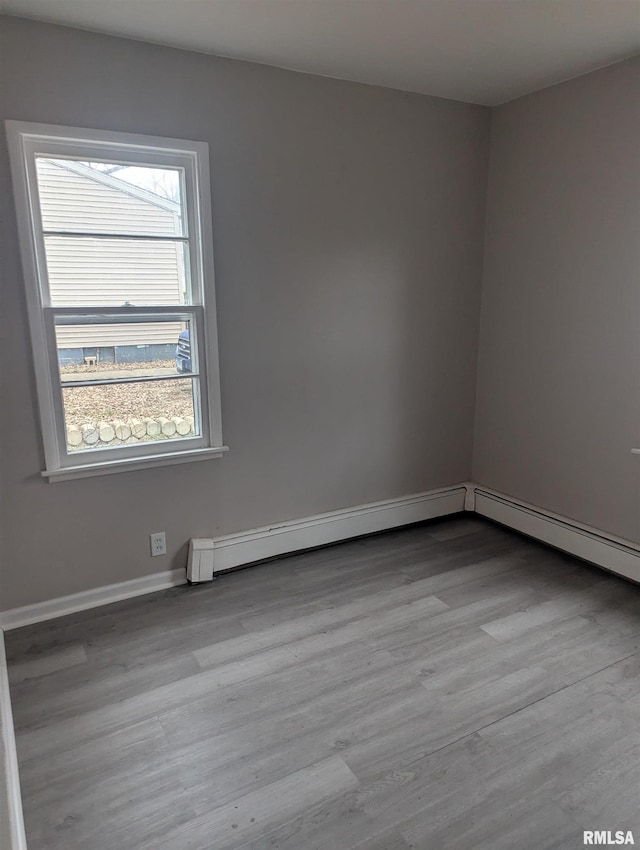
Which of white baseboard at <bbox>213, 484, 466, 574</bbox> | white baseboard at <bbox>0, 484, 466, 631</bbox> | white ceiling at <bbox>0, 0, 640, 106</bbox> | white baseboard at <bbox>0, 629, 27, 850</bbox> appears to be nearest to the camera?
white baseboard at <bbox>0, 629, 27, 850</bbox>

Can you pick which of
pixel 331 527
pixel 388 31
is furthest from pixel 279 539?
pixel 388 31

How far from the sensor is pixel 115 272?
2.48m

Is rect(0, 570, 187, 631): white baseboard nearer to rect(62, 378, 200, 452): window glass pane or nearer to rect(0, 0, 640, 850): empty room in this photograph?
rect(0, 0, 640, 850): empty room

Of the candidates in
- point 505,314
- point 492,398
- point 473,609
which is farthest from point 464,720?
point 505,314

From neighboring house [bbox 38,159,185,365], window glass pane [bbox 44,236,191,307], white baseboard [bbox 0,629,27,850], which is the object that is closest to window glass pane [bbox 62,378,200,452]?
neighboring house [bbox 38,159,185,365]

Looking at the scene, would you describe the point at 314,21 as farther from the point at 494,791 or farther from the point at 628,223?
the point at 494,791

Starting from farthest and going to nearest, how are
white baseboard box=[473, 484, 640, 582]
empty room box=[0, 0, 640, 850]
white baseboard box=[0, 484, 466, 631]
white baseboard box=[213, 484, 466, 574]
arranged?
white baseboard box=[213, 484, 466, 574], white baseboard box=[473, 484, 640, 582], white baseboard box=[0, 484, 466, 631], empty room box=[0, 0, 640, 850]

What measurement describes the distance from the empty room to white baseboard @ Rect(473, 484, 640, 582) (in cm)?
2

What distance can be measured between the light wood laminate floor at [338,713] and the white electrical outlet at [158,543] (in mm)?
213

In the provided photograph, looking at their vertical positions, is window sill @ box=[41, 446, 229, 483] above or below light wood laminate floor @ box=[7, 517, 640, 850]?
above

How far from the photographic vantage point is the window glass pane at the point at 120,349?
8.00 ft

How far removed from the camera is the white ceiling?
2062 mm

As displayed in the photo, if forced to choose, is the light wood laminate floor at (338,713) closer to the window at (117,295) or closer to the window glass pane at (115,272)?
the window at (117,295)

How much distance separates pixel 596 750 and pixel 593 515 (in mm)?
1471
